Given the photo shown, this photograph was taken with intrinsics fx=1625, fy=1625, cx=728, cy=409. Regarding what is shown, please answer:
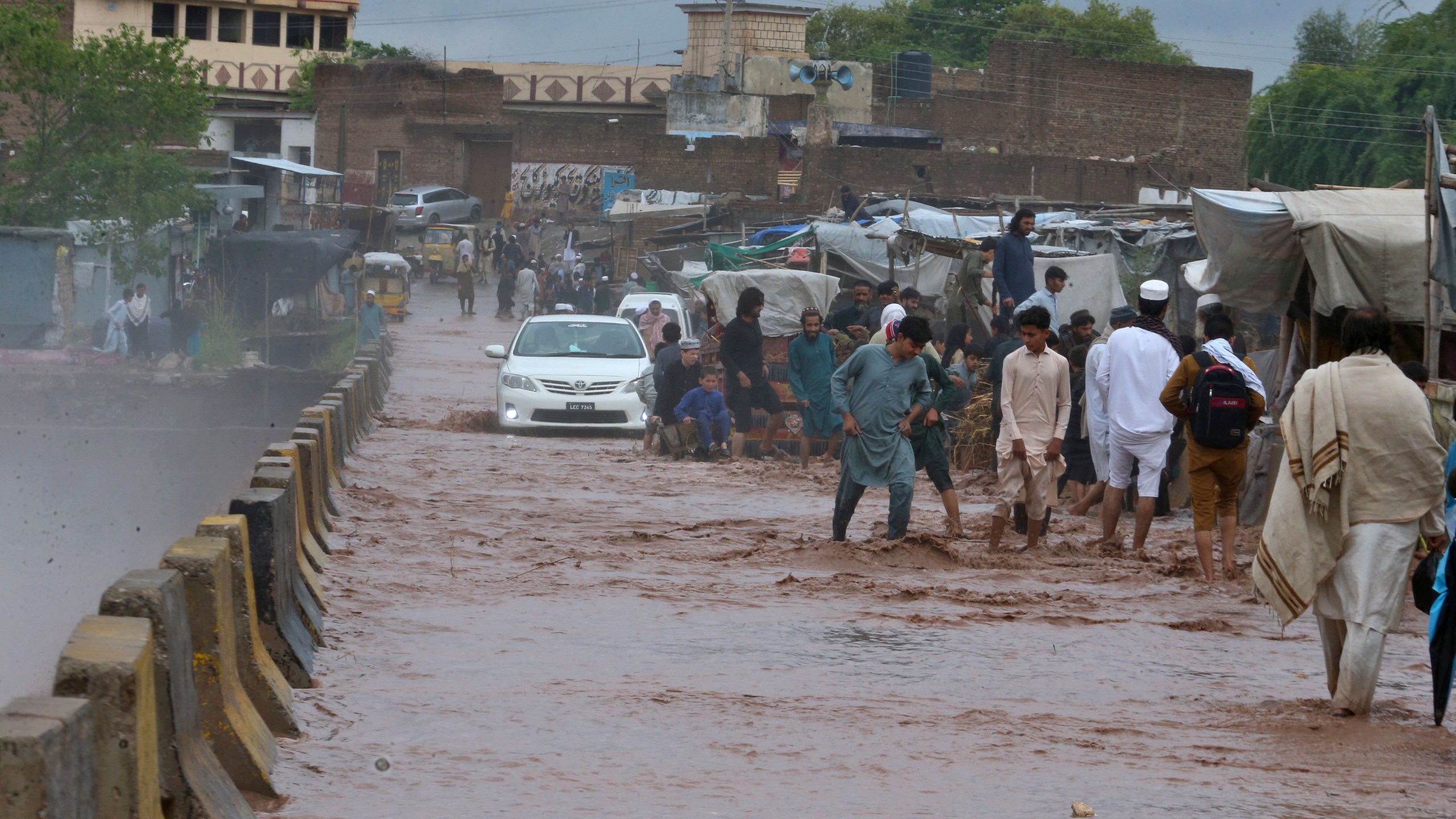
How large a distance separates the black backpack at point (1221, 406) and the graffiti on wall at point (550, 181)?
148ft

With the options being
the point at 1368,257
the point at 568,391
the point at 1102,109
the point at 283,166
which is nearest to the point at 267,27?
the point at 1102,109

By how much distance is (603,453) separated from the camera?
57.2 feet

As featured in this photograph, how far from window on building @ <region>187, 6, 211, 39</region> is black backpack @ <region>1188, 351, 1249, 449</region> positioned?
6945 cm

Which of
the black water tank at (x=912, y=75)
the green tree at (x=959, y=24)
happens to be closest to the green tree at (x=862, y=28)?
the green tree at (x=959, y=24)

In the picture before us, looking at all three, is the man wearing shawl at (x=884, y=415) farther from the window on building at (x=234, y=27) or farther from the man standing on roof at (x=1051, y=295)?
the window on building at (x=234, y=27)

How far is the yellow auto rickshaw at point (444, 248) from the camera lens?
45.9m

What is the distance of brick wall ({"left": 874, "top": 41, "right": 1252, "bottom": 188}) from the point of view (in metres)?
57.8

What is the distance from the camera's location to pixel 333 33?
75.1 m

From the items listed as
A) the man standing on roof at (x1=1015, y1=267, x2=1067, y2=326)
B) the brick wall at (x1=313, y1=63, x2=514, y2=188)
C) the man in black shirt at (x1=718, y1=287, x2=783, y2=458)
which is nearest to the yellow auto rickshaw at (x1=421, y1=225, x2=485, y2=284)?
the brick wall at (x1=313, y1=63, x2=514, y2=188)

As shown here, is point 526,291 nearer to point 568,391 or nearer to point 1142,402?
point 568,391

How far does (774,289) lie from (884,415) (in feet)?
31.3

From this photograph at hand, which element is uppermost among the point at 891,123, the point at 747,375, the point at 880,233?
the point at 891,123

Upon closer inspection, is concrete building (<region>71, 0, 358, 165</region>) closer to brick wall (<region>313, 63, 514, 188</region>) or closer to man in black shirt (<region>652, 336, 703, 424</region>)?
brick wall (<region>313, 63, 514, 188</region>)

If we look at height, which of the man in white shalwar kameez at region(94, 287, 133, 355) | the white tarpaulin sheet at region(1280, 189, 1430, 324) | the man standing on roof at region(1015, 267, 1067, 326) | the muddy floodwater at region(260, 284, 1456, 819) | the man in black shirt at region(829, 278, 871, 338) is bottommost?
Result: the muddy floodwater at region(260, 284, 1456, 819)
